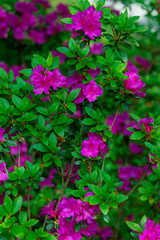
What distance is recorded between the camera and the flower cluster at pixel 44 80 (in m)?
1.45

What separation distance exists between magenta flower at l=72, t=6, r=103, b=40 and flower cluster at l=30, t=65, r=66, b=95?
0.78ft

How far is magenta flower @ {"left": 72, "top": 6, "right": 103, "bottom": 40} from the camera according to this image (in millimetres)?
1486

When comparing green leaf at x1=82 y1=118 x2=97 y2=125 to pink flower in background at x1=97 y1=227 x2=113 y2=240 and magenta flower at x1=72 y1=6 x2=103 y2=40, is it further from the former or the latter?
pink flower in background at x1=97 y1=227 x2=113 y2=240

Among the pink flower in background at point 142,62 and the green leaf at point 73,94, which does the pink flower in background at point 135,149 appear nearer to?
the pink flower in background at point 142,62

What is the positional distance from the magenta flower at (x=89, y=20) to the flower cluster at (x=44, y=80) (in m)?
0.24

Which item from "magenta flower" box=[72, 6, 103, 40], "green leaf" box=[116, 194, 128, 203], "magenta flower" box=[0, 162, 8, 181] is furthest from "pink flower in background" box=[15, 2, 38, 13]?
"green leaf" box=[116, 194, 128, 203]

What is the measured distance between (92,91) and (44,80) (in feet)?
0.74

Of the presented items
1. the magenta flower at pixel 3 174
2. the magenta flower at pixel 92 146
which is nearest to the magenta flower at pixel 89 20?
the magenta flower at pixel 92 146

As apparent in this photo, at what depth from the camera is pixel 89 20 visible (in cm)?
149

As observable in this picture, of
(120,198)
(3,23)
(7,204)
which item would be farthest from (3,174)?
(3,23)

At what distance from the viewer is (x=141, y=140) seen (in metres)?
1.53

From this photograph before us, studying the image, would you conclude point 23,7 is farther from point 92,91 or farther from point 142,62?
point 92,91

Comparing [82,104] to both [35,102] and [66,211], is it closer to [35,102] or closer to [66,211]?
[35,102]

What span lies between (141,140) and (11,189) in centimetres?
68
